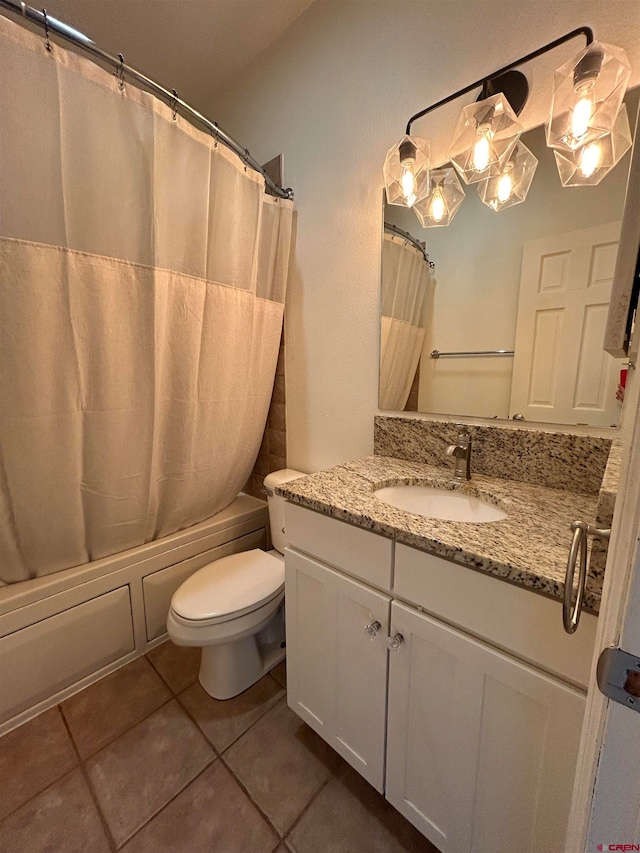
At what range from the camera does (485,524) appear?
0.76m

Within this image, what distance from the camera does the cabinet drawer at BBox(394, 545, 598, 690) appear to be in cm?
56

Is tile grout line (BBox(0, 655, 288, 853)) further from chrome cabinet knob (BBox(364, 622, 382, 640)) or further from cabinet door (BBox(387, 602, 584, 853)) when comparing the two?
chrome cabinet knob (BBox(364, 622, 382, 640))

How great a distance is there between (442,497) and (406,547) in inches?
13.9

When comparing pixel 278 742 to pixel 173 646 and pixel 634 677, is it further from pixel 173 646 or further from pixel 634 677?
pixel 634 677

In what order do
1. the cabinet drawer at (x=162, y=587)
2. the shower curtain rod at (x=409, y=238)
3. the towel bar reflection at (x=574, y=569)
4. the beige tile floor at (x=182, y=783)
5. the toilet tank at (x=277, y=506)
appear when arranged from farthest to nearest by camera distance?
the toilet tank at (x=277, y=506)
the cabinet drawer at (x=162, y=587)
the shower curtain rod at (x=409, y=238)
the beige tile floor at (x=182, y=783)
the towel bar reflection at (x=574, y=569)

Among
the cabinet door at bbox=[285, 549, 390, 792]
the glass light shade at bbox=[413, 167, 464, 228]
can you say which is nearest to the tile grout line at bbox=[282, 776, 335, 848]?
the cabinet door at bbox=[285, 549, 390, 792]

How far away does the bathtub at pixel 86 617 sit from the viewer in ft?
3.66

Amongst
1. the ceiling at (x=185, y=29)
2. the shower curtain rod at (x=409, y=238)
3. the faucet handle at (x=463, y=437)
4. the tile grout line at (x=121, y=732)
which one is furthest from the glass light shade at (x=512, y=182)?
the tile grout line at (x=121, y=732)

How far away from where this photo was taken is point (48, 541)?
1.16 metres

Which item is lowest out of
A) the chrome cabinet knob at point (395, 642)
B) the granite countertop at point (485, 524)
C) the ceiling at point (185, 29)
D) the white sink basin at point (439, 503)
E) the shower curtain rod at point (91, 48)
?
the chrome cabinet knob at point (395, 642)

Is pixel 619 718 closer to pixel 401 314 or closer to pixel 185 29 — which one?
pixel 401 314

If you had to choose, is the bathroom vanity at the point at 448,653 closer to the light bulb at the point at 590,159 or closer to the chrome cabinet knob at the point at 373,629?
the chrome cabinet knob at the point at 373,629

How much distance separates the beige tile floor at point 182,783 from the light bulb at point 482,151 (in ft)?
6.15

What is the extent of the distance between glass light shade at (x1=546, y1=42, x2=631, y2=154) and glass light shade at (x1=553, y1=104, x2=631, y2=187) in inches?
0.6
